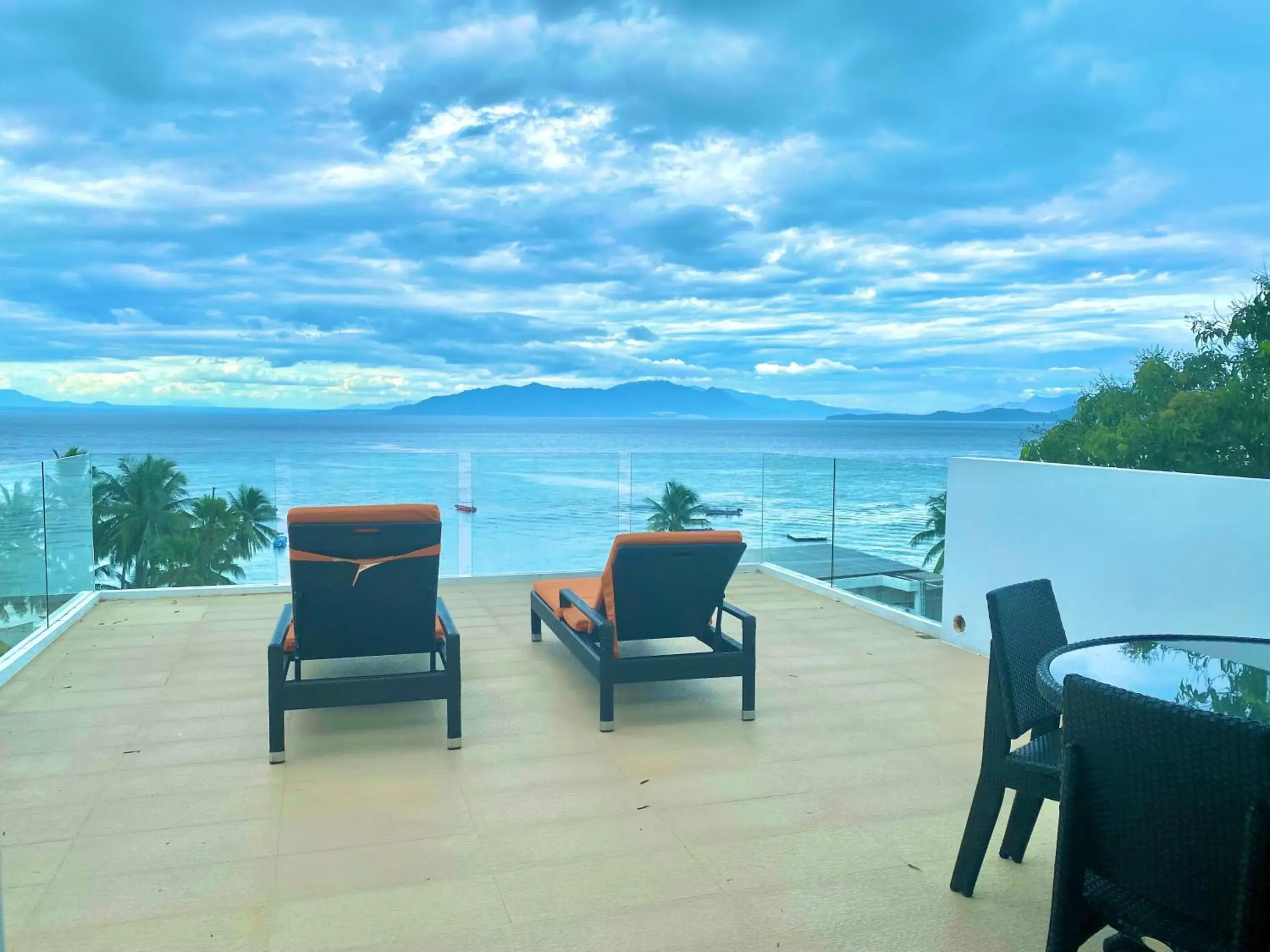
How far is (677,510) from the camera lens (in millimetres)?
8648

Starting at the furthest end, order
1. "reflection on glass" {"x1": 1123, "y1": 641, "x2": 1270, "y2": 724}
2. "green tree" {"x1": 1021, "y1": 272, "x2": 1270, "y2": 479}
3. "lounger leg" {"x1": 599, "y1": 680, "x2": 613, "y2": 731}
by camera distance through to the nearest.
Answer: "green tree" {"x1": 1021, "y1": 272, "x2": 1270, "y2": 479}, "lounger leg" {"x1": 599, "y1": 680, "x2": 613, "y2": 731}, "reflection on glass" {"x1": 1123, "y1": 641, "x2": 1270, "y2": 724}

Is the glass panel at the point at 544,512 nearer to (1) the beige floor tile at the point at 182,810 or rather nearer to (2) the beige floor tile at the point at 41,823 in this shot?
(1) the beige floor tile at the point at 182,810

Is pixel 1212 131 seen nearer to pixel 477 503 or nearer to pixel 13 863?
pixel 477 503

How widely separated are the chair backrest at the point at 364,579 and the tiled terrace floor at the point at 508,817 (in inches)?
15.8

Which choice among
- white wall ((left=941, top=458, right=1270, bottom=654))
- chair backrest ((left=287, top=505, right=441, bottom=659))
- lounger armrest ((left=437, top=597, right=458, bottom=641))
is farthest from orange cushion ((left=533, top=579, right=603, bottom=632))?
white wall ((left=941, top=458, right=1270, bottom=654))

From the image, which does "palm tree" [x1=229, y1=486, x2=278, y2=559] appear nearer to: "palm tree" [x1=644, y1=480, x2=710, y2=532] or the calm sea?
the calm sea

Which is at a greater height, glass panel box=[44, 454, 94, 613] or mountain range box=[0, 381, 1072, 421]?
mountain range box=[0, 381, 1072, 421]

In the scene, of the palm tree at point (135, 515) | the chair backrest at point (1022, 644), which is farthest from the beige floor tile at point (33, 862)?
the palm tree at point (135, 515)

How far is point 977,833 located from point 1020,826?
0.32 meters

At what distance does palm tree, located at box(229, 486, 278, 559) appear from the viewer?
7.32 metres

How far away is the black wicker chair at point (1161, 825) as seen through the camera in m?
1.43

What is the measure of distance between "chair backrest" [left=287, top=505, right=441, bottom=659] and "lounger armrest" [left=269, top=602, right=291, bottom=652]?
7 cm

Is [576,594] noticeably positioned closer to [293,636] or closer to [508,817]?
[293,636]

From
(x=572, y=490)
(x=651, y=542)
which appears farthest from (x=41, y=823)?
(x=572, y=490)
